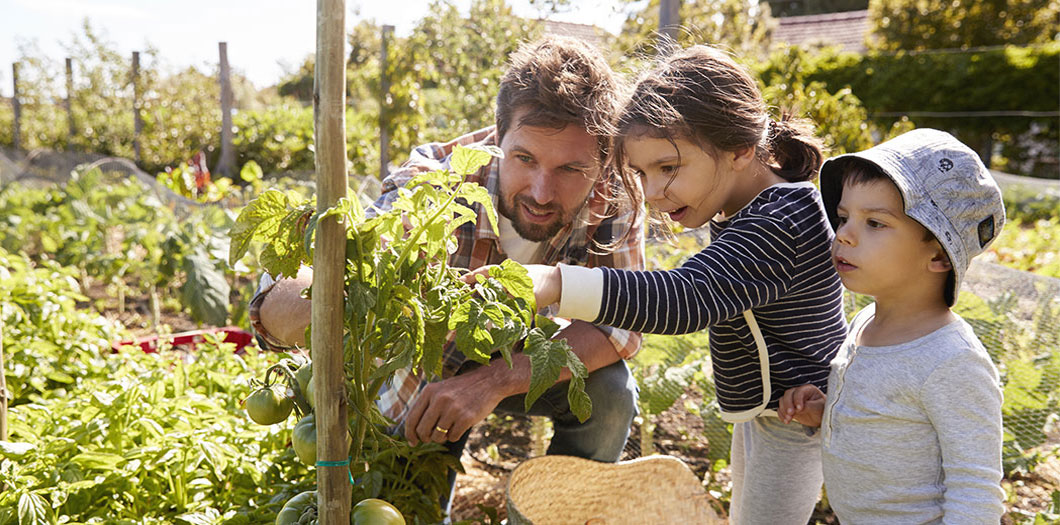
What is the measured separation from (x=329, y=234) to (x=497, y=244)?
96 cm

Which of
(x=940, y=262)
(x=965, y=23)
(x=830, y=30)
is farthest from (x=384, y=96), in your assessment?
(x=830, y=30)

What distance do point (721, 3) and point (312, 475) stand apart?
5.61 metres

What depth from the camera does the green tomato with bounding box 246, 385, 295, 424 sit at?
109 centimetres

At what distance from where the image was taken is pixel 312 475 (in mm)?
1597

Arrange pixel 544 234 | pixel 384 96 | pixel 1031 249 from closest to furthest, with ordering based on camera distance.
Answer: pixel 544 234 < pixel 384 96 < pixel 1031 249

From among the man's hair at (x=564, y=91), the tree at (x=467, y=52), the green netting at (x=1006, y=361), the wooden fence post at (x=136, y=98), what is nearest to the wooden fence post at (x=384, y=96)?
the tree at (x=467, y=52)

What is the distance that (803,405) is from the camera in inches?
57.8

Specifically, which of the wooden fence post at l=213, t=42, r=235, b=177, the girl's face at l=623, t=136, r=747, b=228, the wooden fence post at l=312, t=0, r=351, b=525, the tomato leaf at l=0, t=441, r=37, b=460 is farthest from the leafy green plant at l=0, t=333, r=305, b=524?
the wooden fence post at l=213, t=42, r=235, b=177

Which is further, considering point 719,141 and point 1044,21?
point 1044,21

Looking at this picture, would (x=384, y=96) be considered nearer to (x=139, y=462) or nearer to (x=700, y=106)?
(x=139, y=462)

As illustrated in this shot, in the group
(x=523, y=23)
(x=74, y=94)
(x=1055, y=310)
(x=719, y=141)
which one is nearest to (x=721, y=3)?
(x=523, y=23)

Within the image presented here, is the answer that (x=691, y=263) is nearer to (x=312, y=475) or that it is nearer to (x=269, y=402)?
(x=269, y=402)

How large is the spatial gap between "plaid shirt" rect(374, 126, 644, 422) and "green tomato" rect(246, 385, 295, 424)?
0.78 metres

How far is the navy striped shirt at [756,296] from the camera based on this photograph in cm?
118
